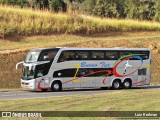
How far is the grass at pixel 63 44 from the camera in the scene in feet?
126

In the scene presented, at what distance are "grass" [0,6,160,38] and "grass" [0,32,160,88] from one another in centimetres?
77

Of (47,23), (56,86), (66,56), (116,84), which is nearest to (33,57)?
(66,56)

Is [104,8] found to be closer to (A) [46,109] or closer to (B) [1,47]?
(B) [1,47]

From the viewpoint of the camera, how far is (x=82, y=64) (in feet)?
103

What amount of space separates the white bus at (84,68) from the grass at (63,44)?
7.03 metres

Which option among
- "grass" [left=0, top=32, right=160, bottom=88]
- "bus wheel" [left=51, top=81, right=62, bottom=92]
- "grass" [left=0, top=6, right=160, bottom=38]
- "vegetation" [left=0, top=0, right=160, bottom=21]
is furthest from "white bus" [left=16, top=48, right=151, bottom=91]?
"vegetation" [left=0, top=0, right=160, bottom=21]

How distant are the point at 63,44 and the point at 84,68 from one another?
13.7 m

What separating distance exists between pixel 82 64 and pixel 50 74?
2.67 m

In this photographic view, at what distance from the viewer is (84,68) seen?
3158 cm

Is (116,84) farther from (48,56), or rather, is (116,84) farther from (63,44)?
(63,44)

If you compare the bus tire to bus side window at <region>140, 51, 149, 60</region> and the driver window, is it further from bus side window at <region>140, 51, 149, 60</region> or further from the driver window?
the driver window

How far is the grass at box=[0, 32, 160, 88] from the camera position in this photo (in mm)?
38438

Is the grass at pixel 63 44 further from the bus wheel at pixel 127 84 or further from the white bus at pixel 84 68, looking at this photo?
the bus wheel at pixel 127 84

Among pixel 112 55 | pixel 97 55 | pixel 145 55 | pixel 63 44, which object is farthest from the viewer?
Answer: pixel 63 44
